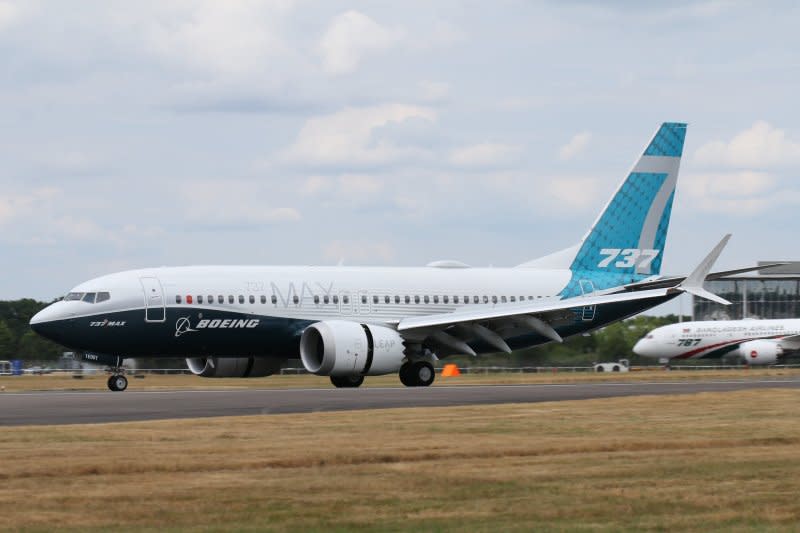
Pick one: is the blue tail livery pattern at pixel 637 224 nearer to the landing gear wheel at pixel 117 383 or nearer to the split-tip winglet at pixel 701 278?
the split-tip winglet at pixel 701 278

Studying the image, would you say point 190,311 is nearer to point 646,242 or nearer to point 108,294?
point 108,294

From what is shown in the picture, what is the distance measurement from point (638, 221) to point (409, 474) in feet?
114

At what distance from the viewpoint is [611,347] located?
92.3 m

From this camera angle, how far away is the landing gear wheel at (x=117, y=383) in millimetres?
41875

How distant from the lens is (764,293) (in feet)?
378

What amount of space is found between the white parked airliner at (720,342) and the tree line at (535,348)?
2.79 metres

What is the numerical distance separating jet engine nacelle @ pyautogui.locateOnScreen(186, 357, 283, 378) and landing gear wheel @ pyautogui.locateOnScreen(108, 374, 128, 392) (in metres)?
4.19

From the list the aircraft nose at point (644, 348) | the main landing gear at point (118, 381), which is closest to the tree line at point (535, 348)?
the aircraft nose at point (644, 348)

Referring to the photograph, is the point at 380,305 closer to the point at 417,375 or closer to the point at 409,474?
the point at 417,375

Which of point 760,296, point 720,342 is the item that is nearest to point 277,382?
point 720,342

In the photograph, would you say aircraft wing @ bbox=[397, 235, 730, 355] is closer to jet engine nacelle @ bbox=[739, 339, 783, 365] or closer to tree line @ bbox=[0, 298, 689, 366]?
tree line @ bbox=[0, 298, 689, 366]

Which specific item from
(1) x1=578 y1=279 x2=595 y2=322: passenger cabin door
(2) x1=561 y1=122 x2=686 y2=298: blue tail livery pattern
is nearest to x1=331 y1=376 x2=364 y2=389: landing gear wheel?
(1) x1=578 y1=279 x2=595 y2=322: passenger cabin door

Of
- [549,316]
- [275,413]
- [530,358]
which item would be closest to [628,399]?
[275,413]

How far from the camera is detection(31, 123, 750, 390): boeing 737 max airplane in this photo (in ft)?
137
